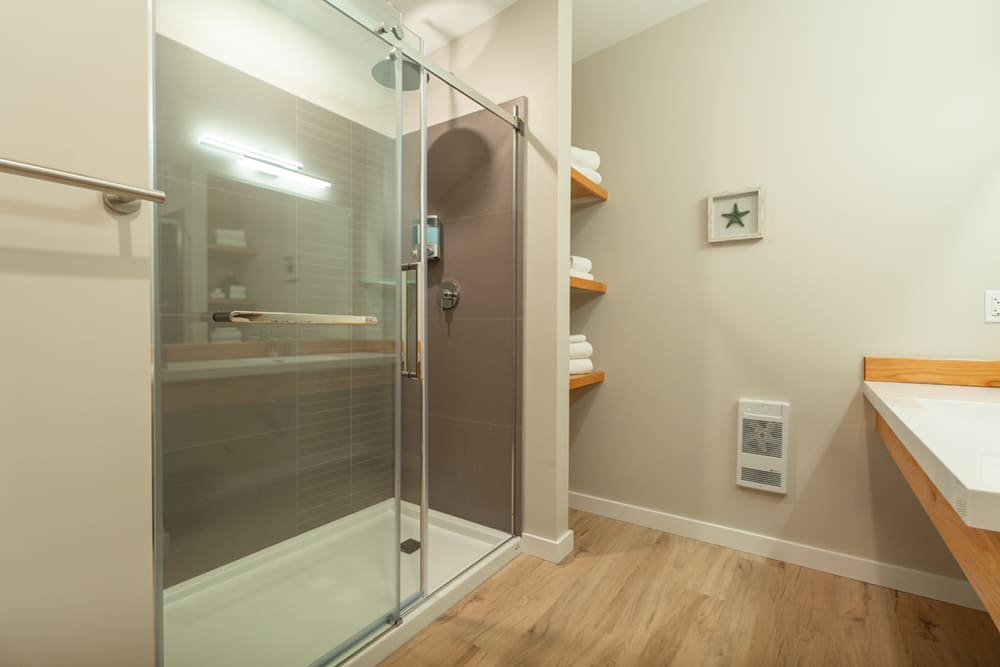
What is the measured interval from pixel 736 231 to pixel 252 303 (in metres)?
1.85

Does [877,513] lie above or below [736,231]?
below

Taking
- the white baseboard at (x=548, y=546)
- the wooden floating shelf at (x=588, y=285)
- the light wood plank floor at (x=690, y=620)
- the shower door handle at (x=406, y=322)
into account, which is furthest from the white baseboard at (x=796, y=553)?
the shower door handle at (x=406, y=322)

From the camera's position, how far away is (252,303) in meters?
1.04

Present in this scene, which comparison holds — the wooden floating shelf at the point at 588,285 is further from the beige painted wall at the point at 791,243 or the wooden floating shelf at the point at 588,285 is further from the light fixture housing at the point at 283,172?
the light fixture housing at the point at 283,172

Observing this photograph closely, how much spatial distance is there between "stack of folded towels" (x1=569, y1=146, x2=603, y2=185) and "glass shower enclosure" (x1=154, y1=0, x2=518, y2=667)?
88 centimetres

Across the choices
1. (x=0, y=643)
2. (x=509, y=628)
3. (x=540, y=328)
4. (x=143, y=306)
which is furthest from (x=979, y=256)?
(x=0, y=643)

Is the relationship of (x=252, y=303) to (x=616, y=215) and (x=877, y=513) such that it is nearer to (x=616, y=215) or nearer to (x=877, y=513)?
(x=616, y=215)

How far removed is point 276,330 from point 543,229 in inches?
43.8

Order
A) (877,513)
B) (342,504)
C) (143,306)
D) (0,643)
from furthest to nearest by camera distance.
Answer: (877,513) → (342,504) → (143,306) → (0,643)

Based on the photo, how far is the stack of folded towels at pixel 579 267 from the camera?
2025mm

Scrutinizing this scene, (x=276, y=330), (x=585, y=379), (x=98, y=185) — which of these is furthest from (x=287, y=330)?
(x=585, y=379)

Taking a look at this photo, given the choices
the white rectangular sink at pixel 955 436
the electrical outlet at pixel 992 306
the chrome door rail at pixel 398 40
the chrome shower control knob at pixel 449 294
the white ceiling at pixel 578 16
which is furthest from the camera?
the chrome shower control knob at pixel 449 294

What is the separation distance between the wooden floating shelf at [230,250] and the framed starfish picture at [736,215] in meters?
1.78

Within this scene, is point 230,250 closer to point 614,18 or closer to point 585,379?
point 585,379
